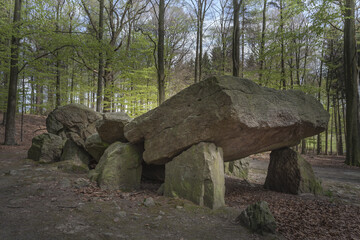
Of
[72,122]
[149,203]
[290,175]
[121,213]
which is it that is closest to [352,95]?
[290,175]

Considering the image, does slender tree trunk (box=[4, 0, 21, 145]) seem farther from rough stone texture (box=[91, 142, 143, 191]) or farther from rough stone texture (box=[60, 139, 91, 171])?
rough stone texture (box=[91, 142, 143, 191])

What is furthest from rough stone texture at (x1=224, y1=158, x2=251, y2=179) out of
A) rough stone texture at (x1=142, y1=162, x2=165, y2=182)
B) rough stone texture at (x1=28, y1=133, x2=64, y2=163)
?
rough stone texture at (x1=28, y1=133, x2=64, y2=163)

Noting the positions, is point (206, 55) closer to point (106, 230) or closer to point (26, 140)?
point (26, 140)

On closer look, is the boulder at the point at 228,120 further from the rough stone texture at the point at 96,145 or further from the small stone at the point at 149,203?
the rough stone texture at the point at 96,145

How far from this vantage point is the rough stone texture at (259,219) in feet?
8.91

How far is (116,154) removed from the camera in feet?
15.2

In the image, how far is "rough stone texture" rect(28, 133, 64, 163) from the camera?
21.4 ft

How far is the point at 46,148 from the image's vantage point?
6.62 m

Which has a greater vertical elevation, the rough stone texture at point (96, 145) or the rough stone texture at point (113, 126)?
the rough stone texture at point (113, 126)

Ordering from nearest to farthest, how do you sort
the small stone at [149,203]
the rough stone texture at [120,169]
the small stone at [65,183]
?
the small stone at [149,203], the small stone at [65,183], the rough stone texture at [120,169]

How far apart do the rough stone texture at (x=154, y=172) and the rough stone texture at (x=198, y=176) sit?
4.89 ft

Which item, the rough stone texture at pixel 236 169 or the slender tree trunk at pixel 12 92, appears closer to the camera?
the rough stone texture at pixel 236 169

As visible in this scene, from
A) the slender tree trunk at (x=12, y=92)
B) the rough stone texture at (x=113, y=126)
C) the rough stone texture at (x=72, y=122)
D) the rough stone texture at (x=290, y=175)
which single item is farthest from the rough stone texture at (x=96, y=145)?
the slender tree trunk at (x=12, y=92)

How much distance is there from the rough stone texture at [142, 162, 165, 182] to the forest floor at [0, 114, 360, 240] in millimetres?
1157
